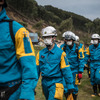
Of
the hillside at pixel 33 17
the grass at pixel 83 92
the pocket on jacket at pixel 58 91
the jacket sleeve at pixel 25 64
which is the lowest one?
the grass at pixel 83 92

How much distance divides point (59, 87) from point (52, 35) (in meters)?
1.35

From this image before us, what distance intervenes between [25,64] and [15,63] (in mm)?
148

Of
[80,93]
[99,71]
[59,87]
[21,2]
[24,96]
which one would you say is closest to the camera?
[24,96]

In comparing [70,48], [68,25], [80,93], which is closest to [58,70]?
[70,48]

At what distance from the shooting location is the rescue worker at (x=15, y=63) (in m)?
1.98

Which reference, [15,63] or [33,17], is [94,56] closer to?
[15,63]

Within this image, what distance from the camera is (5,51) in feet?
6.56

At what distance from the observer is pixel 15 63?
6.81ft

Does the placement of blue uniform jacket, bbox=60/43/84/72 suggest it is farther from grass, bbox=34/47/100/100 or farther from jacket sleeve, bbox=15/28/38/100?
jacket sleeve, bbox=15/28/38/100

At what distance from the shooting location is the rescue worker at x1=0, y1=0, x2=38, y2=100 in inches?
78.0

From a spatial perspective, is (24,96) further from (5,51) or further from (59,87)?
(59,87)

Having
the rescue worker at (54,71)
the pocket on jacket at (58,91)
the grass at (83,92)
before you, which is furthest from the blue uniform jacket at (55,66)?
the grass at (83,92)

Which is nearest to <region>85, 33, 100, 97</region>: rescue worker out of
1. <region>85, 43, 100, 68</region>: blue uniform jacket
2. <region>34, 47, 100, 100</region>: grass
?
<region>85, 43, 100, 68</region>: blue uniform jacket

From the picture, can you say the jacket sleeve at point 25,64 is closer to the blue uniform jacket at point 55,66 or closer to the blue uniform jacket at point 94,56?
the blue uniform jacket at point 55,66
